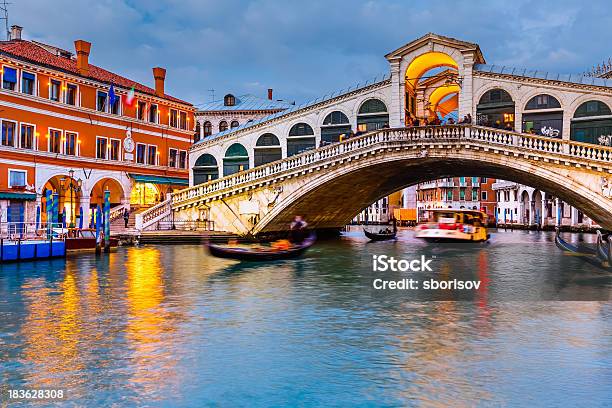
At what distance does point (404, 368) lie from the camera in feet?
27.5

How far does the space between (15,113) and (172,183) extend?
1160cm

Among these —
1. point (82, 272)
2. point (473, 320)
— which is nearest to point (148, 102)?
point (82, 272)

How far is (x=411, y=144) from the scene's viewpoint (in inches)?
1088

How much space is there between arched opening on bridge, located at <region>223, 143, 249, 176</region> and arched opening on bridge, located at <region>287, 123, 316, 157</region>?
3.02m

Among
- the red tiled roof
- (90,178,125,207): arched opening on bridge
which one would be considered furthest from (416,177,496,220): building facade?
the red tiled roof

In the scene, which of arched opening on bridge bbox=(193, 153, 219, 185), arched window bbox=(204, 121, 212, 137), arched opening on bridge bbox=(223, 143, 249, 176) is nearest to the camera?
arched opening on bridge bbox=(223, 143, 249, 176)

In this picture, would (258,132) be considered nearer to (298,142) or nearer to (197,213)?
(298,142)

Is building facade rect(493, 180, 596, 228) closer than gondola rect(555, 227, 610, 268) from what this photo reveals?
No

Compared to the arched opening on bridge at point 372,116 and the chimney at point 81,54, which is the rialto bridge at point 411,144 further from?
the chimney at point 81,54

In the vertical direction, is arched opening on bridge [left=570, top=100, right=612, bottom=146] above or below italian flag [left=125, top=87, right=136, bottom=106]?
below

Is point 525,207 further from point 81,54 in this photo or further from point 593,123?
point 81,54

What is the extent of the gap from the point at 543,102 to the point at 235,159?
1827 centimetres

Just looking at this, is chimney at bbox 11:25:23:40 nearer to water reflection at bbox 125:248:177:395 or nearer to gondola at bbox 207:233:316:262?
gondola at bbox 207:233:316:262

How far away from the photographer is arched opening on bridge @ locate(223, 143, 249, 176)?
3762 centimetres
